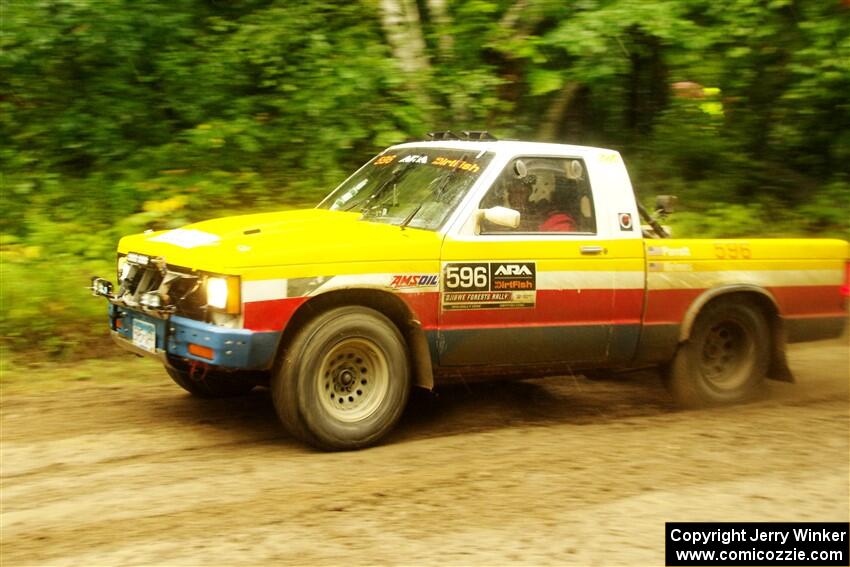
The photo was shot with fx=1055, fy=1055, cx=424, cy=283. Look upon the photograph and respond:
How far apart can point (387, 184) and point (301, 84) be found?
4.77 m

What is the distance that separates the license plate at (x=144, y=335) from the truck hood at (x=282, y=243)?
425 millimetres

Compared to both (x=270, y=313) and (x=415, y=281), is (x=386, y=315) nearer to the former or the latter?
(x=415, y=281)

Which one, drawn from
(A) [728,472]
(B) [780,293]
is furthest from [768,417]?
(A) [728,472]

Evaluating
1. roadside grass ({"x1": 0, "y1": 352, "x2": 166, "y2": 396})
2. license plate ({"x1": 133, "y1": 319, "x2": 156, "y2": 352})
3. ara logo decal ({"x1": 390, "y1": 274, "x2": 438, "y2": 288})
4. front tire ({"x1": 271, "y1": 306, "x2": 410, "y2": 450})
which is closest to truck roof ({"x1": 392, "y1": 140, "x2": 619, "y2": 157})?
ara logo decal ({"x1": 390, "y1": 274, "x2": 438, "y2": 288})

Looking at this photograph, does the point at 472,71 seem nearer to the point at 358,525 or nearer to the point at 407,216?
the point at 407,216

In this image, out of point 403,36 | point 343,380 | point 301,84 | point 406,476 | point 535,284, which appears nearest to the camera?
point 406,476

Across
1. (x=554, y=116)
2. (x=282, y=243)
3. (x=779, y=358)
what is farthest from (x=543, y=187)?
(x=554, y=116)

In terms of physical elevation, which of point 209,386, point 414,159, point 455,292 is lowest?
point 209,386

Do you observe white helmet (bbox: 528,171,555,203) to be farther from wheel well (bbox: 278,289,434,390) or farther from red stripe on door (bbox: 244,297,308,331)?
red stripe on door (bbox: 244,297,308,331)

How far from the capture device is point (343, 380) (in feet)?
21.0

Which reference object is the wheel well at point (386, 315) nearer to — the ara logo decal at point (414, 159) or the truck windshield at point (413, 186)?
the truck windshield at point (413, 186)

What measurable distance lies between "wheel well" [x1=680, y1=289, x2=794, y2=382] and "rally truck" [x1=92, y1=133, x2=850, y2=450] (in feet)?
0.05

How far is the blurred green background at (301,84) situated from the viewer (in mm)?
10969

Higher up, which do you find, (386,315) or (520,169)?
(520,169)
